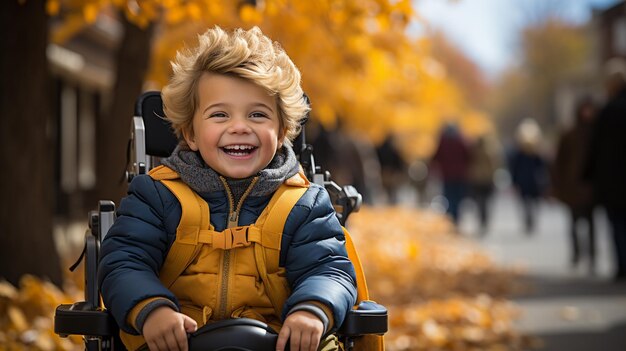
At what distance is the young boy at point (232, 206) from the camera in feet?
11.6

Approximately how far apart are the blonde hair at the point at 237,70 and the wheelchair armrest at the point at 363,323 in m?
0.71

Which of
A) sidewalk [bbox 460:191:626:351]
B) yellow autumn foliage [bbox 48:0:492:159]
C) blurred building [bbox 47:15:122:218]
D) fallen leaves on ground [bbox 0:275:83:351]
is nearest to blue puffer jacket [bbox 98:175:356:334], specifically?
yellow autumn foliage [bbox 48:0:492:159]

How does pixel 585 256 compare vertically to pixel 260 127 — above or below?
below

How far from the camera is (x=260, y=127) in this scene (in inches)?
144

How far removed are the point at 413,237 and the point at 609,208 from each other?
239 inches

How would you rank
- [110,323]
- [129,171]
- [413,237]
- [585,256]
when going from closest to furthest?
[110,323] → [129,171] → [585,256] → [413,237]

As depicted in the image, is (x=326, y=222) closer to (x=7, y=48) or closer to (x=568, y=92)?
(x=7, y=48)

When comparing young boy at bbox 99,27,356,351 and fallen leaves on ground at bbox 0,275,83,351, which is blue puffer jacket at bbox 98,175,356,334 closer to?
young boy at bbox 99,27,356,351

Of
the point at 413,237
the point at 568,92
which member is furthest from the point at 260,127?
the point at 568,92

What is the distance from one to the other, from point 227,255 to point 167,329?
0.40 m

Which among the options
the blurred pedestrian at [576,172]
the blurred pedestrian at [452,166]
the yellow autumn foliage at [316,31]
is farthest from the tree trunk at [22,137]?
the blurred pedestrian at [452,166]

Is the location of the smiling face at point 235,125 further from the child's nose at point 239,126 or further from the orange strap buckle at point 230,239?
the orange strap buckle at point 230,239

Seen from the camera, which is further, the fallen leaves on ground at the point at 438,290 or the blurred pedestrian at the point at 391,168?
the blurred pedestrian at the point at 391,168

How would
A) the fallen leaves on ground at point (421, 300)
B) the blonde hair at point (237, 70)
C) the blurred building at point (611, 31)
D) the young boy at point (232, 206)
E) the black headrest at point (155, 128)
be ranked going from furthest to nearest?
the blurred building at point (611, 31)
the fallen leaves on ground at point (421, 300)
the black headrest at point (155, 128)
the blonde hair at point (237, 70)
the young boy at point (232, 206)
